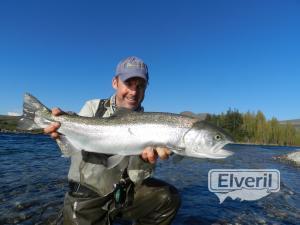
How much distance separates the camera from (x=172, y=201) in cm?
546

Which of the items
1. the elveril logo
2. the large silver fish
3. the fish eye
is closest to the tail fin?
the large silver fish

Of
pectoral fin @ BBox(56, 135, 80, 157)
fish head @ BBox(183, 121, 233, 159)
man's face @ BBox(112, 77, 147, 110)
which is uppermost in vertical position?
man's face @ BBox(112, 77, 147, 110)

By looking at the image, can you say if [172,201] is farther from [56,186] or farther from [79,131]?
[56,186]

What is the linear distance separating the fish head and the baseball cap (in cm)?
134

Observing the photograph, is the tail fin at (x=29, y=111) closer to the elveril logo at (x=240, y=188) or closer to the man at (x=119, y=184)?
the man at (x=119, y=184)

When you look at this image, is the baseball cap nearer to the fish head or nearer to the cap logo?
the cap logo

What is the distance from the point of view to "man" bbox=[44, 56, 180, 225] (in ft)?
16.3

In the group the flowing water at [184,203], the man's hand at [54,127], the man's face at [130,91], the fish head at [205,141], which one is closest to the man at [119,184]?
the man's face at [130,91]

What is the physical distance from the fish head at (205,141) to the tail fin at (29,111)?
6.64ft

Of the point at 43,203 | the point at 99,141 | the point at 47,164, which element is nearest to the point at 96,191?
the point at 99,141

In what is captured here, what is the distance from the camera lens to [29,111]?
4.58 metres

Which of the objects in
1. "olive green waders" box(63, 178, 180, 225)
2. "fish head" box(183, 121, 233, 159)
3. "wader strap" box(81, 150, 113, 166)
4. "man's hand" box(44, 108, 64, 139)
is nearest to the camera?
"fish head" box(183, 121, 233, 159)

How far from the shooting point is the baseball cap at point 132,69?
16.3 feet

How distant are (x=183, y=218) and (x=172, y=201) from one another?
6.72 ft
